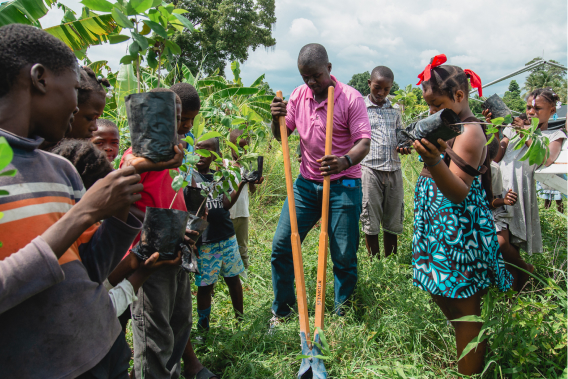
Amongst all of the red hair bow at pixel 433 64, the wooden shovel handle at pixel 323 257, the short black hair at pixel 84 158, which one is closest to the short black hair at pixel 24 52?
the short black hair at pixel 84 158

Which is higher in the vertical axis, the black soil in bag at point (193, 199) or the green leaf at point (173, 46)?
the green leaf at point (173, 46)

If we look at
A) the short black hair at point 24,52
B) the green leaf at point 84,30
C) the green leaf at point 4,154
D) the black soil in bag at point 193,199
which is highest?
the green leaf at point 84,30

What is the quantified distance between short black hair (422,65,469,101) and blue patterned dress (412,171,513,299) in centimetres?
46

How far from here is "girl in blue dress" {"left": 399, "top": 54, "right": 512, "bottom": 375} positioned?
171 cm

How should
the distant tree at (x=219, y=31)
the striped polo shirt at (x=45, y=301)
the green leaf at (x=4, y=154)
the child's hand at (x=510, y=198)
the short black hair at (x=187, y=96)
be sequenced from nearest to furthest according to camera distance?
the green leaf at (x=4, y=154) < the striped polo shirt at (x=45, y=301) < the short black hair at (x=187, y=96) < the child's hand at (x=510, y=198) < the distant tree at (x=219, y=31)

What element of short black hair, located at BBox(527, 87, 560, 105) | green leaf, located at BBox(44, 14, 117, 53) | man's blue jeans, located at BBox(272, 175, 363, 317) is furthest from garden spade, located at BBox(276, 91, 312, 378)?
short black hair, located at BBox(527, 87, 560, 105)

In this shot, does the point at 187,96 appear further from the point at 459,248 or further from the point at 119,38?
the point at 459,248

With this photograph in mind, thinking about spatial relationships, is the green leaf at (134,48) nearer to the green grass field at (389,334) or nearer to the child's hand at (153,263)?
the child's hand at (153,263)

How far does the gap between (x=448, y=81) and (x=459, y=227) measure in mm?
729

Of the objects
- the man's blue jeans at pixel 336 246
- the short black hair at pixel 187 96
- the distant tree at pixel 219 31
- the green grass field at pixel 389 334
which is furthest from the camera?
the distant tree at pixel 219 31

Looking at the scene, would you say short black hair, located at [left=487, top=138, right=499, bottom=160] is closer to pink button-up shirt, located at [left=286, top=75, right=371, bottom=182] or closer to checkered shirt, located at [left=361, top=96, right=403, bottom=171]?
pink button-up shirt, located at [left=286, top=75, right=371, bottom=182]

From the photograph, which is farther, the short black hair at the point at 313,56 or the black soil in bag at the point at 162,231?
the short black hair at the point at 313,56

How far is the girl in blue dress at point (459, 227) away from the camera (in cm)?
171

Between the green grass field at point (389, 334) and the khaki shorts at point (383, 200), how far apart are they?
Result: 1.68 ft
